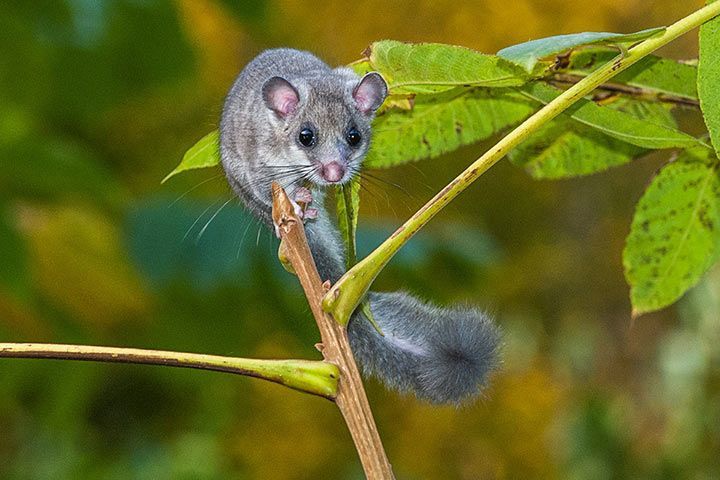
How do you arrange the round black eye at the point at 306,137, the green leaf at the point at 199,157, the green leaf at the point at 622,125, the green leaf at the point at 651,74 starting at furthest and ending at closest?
the round black eye at the point at 306,137, the green leaf at the point at 199,157, the green leaf at the point at 651,74, the green leaf at the point at 622,125

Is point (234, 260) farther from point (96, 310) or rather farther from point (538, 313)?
point (538, 313)

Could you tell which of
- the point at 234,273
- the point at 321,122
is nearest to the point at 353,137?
the point at 321,122

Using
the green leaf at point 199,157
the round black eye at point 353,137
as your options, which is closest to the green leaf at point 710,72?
Answer: the green leaf at point 199,157

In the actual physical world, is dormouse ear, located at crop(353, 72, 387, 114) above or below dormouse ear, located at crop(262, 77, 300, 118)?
below

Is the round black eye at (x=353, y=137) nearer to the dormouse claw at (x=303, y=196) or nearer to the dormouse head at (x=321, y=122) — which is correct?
the dormouse head at (x=321, y=122)

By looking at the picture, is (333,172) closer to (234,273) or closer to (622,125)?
(622,125)

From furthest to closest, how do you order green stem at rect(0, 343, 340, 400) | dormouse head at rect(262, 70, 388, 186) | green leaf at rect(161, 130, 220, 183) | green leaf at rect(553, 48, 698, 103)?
dormouse head at rect(262, 70, 388, 186) < green leaf at rect(161, 130, 220, 183) < green leaf at rect(553, 48, 698, 103) < green stem at rect(0, 343, 340, 400)

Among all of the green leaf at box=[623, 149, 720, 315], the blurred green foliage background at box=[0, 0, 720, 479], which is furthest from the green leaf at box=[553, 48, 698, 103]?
the blurred green foliage background at box=[0, 0, 720, 479]

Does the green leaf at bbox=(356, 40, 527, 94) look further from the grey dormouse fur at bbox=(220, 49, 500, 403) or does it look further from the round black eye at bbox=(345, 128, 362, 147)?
the round black eye at bbox=(345, 128, 362, 147)
